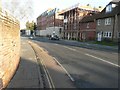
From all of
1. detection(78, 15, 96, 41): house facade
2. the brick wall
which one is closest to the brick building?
detection(78, 15, 96, 41): house facade

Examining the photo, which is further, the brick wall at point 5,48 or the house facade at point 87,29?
the house facade at point 87,29

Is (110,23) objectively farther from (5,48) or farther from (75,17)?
(5,48)

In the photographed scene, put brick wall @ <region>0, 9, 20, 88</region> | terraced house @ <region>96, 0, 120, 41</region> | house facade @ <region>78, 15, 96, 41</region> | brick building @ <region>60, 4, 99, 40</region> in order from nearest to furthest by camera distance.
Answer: brick wall @ <region>0, 9, 20, 88</region> → terraced house @ <region>96, 0, 120, 41</region> → house facade @ <region>78, 15, 96, 41</region> → brick building @ <region>60, 4, 99, 40</region>

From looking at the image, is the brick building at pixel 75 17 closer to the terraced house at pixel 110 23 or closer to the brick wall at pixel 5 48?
the terraced house at pixel 110 23

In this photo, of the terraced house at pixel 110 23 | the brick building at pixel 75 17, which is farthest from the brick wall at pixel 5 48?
the brick building at pixel 75 17

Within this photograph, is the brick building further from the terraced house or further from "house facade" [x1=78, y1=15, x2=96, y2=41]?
the terraced house

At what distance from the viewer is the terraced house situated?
4409 cm

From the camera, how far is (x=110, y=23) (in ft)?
154

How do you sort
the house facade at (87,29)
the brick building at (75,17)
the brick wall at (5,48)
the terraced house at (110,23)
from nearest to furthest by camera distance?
the brick wall at (5,48)
the terraced house at (110,23)
the house facade at (87,29)
the brick building at (75,17)

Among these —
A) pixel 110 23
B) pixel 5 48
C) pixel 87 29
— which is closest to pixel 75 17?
pixel 87 29

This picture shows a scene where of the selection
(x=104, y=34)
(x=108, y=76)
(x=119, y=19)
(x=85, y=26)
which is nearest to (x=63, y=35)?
(x=85, y=26)

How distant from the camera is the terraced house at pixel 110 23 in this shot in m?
44.1

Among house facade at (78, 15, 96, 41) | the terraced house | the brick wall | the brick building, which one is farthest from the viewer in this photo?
the brick building

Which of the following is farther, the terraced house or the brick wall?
the terraced house
